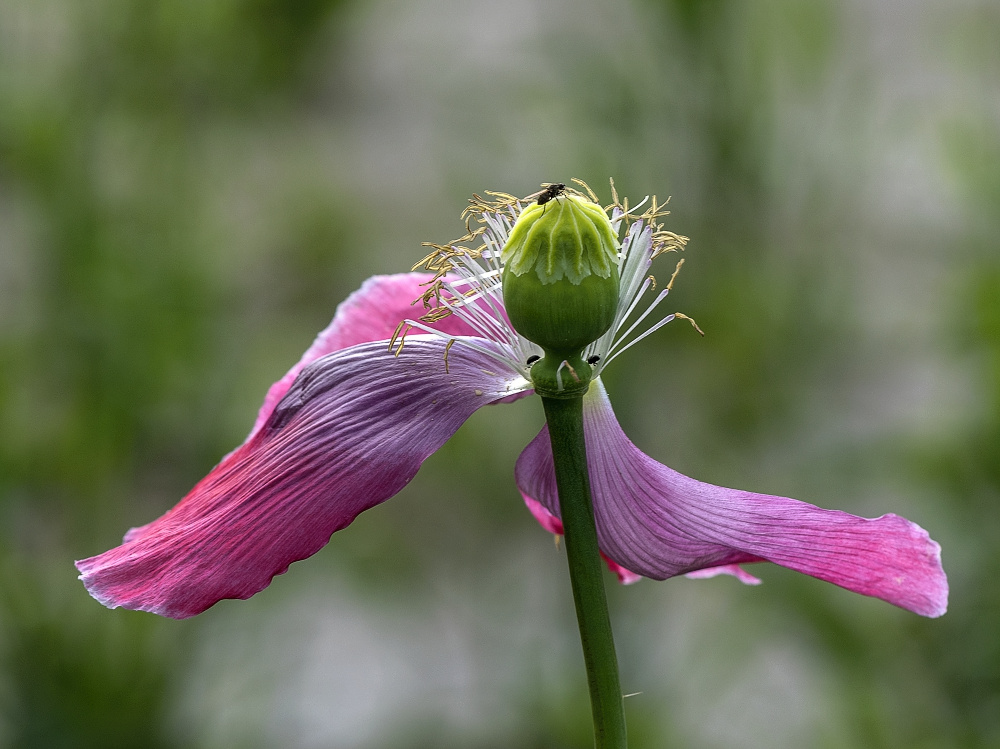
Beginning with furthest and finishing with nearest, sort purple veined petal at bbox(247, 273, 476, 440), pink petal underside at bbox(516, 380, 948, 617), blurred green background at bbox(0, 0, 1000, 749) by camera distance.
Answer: blurred green background at bbox(0, 0, 1000, 749) → purple veined petal at bbox(247, 273, 476, 440) → pink petal underside at bbox(516, 380, 948, 617)

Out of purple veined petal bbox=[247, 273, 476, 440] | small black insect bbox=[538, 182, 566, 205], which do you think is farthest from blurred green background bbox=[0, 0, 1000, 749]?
small black insect bbox=[538, 182, 566, 205]

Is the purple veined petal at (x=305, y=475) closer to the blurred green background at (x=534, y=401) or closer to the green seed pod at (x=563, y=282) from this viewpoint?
the green seed pod at (x=563, y=282)

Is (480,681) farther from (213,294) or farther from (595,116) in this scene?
(595,116)

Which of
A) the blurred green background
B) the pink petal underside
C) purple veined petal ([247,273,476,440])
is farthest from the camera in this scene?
the blurred green background

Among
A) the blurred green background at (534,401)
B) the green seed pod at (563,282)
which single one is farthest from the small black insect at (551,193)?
the blurred green background at (534,401)

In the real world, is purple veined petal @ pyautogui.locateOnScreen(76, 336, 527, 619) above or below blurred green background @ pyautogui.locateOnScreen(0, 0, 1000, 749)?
below

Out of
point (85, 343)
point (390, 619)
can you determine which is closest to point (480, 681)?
point (390, 619)

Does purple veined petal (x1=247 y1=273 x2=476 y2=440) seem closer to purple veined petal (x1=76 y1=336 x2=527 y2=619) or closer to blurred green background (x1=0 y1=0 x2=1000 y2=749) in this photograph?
purple veined petal (x1=76 y1=336 x2=527 y2=619)

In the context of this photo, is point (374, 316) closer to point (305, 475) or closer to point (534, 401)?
point (305, 475)
